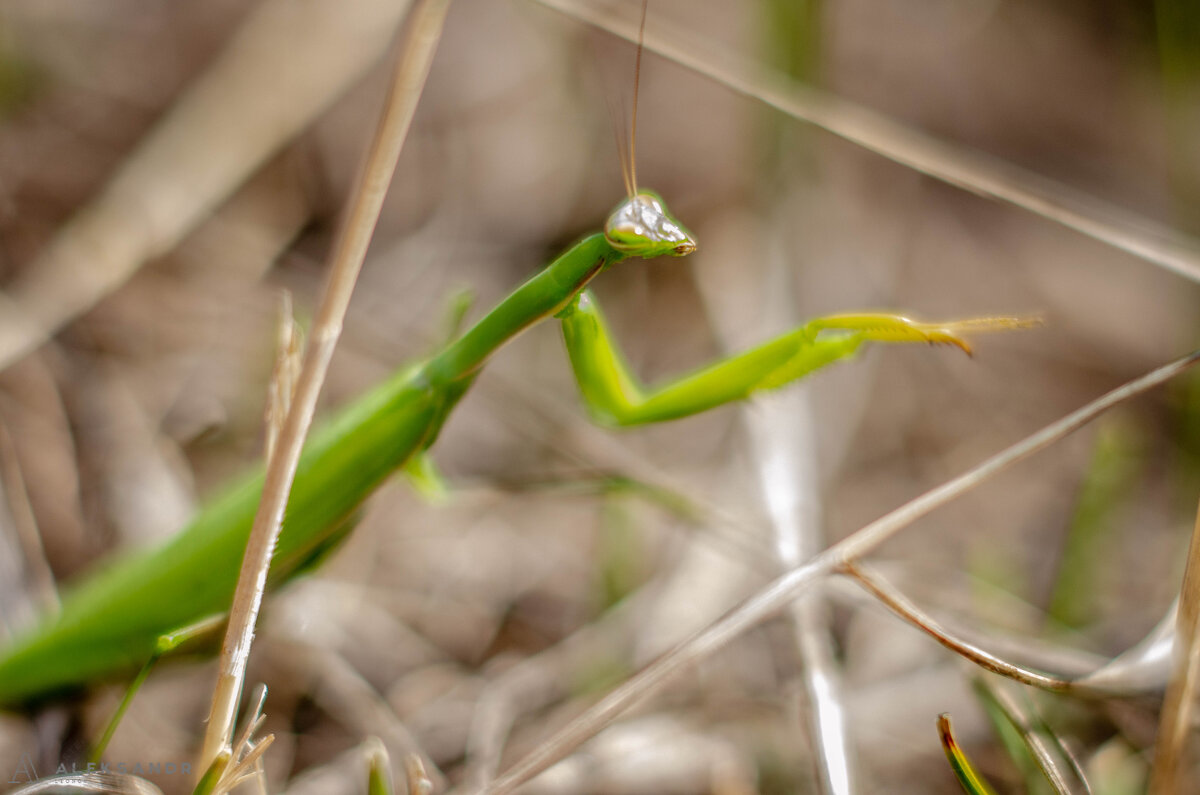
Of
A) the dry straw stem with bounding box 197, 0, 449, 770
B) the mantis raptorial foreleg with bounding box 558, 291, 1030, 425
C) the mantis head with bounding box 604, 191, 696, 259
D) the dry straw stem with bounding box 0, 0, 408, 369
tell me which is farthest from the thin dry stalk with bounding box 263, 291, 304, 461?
the dry straw stem with bounding box 0, 0, 408, 369

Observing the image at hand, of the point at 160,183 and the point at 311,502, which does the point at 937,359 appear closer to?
the point at 311,502

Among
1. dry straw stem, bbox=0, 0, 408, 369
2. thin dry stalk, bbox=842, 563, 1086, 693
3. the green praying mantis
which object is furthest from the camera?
dry straw stem, bbox=0, 0, 408, 369

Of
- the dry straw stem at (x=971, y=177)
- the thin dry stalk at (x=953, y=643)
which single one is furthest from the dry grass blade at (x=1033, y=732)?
the dry straw stem at (x=971, y=177)

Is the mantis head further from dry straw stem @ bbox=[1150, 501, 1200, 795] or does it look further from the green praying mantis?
dry straw stem @ bbox=[1150, 501, 1200, 795]

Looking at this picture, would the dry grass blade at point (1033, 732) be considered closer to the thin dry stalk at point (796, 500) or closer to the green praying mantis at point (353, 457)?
the thin dry stalk at point (796, 500)

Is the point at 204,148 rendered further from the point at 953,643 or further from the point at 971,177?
the point at 953,643

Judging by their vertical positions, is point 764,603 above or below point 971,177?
below

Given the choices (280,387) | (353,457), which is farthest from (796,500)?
(280,387)

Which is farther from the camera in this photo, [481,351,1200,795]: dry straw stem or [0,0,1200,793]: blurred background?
[0,0,1200,793]: blurred background
